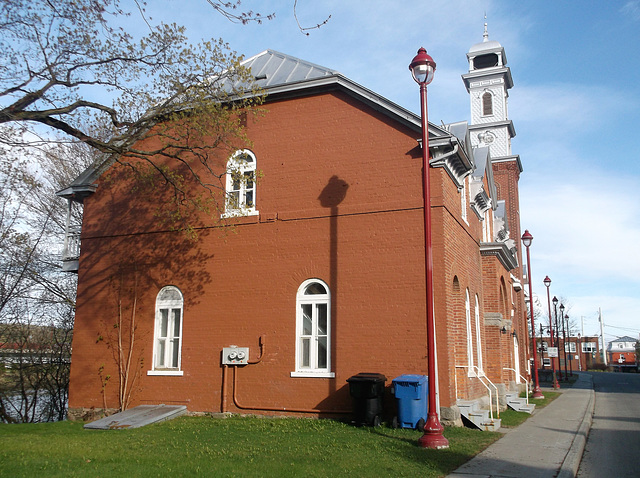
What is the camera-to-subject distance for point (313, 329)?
1377 centimetres

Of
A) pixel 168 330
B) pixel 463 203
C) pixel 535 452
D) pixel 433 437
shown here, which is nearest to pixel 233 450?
pixel 433 437

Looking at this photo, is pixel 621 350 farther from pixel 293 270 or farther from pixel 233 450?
pixel 233 450

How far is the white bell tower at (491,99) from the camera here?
127ft

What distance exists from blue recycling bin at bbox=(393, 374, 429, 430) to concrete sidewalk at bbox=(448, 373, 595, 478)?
1.51 metres

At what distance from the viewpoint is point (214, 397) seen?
46.5 feet

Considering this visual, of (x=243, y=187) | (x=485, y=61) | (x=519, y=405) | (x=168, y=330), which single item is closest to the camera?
(x=168, y=330)

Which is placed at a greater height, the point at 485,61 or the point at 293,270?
the point at 485,61

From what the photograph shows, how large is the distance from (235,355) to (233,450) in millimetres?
4832

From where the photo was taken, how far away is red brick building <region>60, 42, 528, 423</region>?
13.1 m

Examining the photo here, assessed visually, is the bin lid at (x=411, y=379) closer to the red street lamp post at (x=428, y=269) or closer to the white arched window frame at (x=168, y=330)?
the red street lamp post at (x=428, y=269)

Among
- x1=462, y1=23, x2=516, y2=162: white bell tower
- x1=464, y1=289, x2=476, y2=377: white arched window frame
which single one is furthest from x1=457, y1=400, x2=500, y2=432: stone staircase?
x1=462, y1=23, x2=516, y2=162: white bell tower

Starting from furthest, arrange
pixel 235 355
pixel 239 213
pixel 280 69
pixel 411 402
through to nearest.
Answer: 1. pixel 280 69
2. pixel 239 213
3. pixel 235 355
4. pixel 411 402

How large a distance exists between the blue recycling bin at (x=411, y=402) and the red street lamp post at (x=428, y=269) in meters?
1.25

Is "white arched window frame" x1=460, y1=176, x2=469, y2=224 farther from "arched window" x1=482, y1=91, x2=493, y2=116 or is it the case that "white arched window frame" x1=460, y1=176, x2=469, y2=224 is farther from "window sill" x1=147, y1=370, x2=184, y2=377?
"arched window" x1=482, y1=91, x2=493, y2=116
